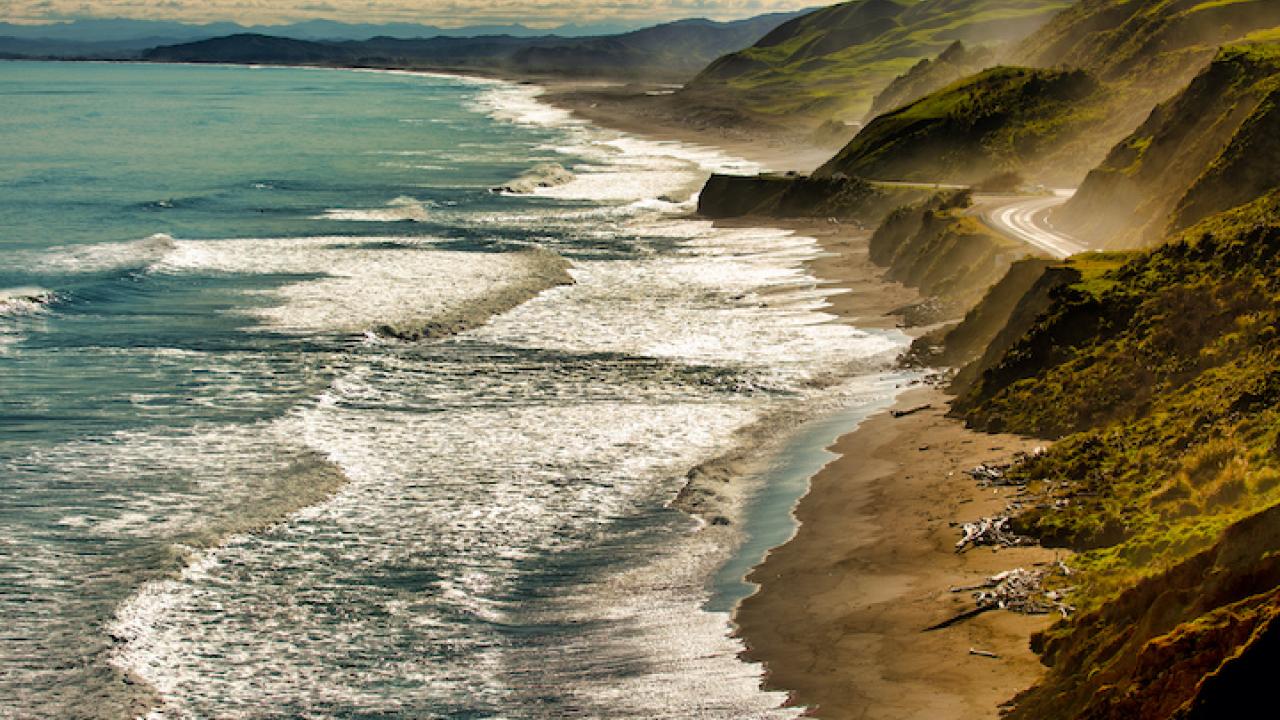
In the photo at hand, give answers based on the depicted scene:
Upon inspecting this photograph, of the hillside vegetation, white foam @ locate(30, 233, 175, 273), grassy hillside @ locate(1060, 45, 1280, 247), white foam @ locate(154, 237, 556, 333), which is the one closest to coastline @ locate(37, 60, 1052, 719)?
grassy hillside @ locate(1060, 45, 1280, 247)

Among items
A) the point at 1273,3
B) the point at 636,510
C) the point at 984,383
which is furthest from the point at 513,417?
the point at 1273,3

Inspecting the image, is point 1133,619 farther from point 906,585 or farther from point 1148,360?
point 1148,360

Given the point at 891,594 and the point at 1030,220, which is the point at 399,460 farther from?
the point at 1030,220

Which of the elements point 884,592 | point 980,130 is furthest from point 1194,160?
point 980,130

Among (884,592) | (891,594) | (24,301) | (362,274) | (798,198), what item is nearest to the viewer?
(891,594)

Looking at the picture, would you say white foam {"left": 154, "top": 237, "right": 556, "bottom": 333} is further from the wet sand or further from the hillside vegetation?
the hillside vegetation
